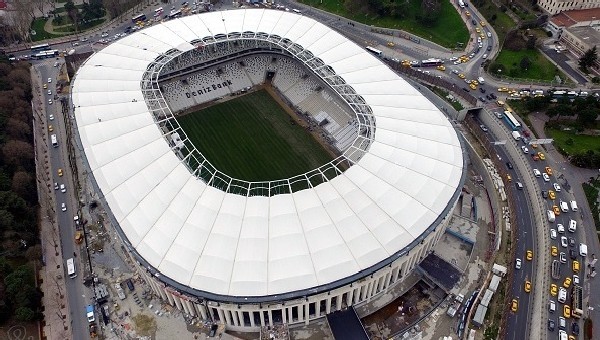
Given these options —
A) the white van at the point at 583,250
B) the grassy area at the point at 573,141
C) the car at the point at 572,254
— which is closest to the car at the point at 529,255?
the car at the point at 572,254

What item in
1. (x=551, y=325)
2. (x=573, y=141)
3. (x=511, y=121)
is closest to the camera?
(x=551, y=325)

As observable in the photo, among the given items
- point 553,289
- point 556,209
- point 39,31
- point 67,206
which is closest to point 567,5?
point 556,209

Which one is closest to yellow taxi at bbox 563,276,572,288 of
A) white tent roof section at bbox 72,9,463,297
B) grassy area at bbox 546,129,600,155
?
white tent roof section at bbox 72,9,463,297

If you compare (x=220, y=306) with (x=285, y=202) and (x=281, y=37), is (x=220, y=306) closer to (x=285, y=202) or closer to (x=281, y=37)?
(x=285, y=202)

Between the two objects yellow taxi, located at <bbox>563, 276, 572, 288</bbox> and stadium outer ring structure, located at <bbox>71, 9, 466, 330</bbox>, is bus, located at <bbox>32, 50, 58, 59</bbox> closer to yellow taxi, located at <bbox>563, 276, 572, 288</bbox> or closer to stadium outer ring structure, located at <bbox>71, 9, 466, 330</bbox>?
stadium outer ring structure, located at <bbox>71, 9, 466, 330</bbox>

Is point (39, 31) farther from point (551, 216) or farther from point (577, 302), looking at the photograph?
point (577, 302)

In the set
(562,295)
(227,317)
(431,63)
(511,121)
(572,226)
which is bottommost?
(562,295)

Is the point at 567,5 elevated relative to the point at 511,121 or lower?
elevated
